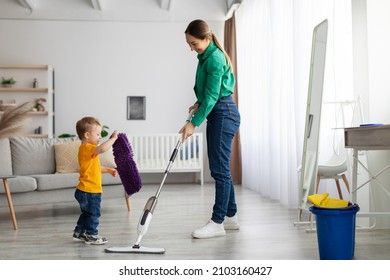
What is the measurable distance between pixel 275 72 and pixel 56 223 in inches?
102

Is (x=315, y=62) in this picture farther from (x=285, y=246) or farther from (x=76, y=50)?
(x=76, y=50)

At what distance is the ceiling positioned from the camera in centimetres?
732

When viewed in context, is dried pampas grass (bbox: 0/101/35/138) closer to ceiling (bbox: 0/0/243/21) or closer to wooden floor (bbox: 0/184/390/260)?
wooden floor (bbox: 0/184/390/260)

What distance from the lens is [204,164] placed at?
7543 mm

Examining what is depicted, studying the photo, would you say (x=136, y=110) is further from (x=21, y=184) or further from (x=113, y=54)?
(x=21, y=184)

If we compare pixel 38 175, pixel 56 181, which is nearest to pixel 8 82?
pixel 38 175

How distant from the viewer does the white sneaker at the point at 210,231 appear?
275 cm

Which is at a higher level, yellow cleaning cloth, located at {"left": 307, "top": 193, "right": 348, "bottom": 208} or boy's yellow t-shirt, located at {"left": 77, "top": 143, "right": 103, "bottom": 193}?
boy's yellow t-shirt, located at {"left": 77, "top": 143, "right": 103, "bottom": 193}

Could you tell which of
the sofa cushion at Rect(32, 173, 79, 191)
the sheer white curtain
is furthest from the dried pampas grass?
the sofa cushion at Rect(32, 173, 79, 191)

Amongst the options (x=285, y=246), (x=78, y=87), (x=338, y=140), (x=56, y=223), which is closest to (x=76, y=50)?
Result: (x=78, y=87)

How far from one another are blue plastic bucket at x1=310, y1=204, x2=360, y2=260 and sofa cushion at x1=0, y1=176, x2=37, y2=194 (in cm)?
248

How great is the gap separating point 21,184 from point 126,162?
3.01 feet

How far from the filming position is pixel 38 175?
12.9 ft

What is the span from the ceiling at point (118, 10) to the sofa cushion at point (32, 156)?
362cm
